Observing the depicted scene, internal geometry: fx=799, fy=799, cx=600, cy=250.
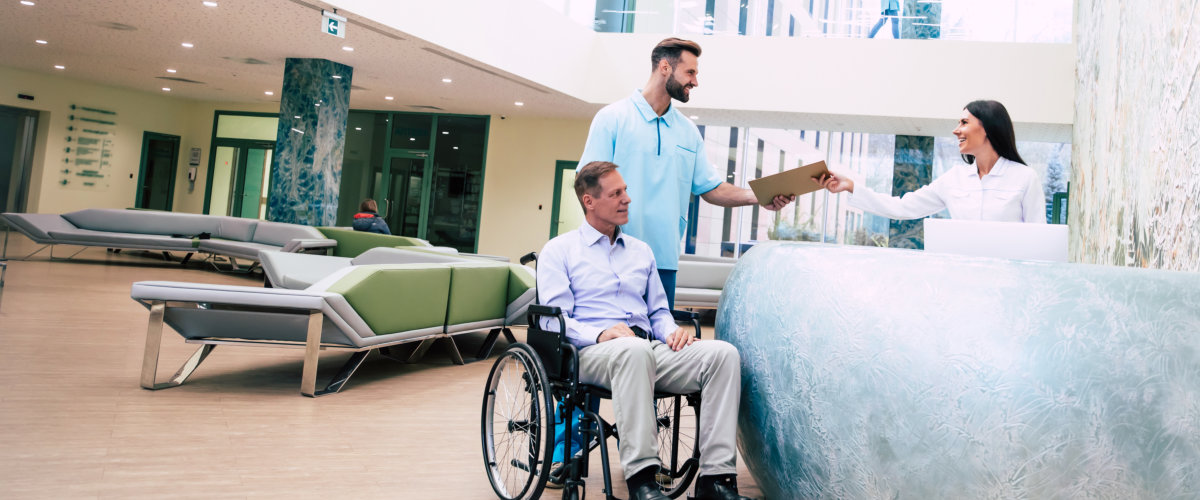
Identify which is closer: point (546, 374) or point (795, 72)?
point (546, 374)

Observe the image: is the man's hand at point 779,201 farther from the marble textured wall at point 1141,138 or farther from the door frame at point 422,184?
the door frame at point 422,184

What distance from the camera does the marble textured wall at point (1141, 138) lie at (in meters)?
2.79

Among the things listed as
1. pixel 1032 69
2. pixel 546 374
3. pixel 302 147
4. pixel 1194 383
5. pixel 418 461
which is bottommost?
pixel 418 461

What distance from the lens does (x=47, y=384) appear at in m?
3.61

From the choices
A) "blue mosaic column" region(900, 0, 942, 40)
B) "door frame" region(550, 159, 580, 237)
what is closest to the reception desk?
"blue mosaic column" region(900, 0, 942, 40)

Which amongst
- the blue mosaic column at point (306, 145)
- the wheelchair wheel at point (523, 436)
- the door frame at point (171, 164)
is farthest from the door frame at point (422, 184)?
the wheelchair wheel at point (523, 436)

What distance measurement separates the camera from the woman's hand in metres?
2.77

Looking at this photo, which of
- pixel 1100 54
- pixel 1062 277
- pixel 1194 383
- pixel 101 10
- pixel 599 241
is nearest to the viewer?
pixel 1194 383

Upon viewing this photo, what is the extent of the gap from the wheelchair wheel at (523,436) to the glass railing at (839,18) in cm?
876

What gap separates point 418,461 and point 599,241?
1099 millimetres

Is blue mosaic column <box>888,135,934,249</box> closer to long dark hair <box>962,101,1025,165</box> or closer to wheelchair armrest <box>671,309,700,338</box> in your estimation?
long dark hair <box>962,101,1025,165</box>

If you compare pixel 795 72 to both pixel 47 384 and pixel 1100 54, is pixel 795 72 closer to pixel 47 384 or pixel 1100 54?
pixel 1100 54

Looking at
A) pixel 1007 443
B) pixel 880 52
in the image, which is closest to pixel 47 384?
pixel 1007 443

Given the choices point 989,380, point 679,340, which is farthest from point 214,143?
point 989,380
